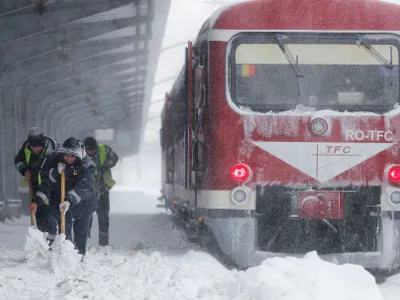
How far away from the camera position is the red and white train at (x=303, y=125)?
874 cm

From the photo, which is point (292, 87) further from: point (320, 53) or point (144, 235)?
point (144, 235)

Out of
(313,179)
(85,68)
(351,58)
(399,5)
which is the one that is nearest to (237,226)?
(313,179)

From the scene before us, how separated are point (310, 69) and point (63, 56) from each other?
35.1 feet

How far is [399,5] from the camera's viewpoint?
356 inches

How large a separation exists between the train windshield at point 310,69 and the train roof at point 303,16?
11cm

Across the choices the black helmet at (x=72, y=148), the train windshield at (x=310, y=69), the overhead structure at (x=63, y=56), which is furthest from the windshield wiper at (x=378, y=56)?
the overhead structure at (x=63, y=56)

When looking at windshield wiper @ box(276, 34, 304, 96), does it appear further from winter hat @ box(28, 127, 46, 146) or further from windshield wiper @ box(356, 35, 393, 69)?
winter hat @ box(28, 127, 46, 146)

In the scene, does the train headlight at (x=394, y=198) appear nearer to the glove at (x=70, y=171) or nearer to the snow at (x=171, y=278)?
the snow at (x=171, y=278)

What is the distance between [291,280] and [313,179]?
201 centimetres

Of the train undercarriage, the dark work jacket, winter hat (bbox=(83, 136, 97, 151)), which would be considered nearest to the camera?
the train undercarriage

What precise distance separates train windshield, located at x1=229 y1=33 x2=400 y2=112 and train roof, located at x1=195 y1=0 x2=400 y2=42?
110mm

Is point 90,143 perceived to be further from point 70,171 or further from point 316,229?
point 316,229

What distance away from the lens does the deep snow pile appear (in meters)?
6.73

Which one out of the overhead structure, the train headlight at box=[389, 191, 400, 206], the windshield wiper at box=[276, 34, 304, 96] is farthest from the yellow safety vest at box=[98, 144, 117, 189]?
the overhead structure
